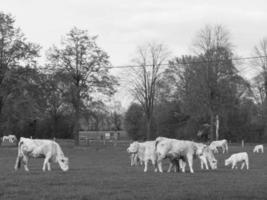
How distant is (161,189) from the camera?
14203mm

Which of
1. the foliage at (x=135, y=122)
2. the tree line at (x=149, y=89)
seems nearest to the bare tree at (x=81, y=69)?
the tree line at (x=149, y=89)

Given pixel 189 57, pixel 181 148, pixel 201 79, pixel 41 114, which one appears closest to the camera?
pixel 181 148

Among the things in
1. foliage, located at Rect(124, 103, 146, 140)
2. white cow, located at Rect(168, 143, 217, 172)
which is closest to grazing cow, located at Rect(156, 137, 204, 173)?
white cow, located at Rect(168, 143, 217, 172)

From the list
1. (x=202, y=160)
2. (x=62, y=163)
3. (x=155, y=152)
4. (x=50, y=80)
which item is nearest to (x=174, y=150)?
(x=155, y=152)

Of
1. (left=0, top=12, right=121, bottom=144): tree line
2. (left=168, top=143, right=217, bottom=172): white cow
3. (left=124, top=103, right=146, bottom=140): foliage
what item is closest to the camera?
(left=168, top=143, right=217, bottom=172): white cow

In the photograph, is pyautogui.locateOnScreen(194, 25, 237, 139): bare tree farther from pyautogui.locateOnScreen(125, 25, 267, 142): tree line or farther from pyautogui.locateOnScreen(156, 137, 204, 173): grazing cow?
pyautogui.locateOnScreen(156, 137, 204, 173): grazing cow

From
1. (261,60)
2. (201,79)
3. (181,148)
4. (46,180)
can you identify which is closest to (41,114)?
(201,79)

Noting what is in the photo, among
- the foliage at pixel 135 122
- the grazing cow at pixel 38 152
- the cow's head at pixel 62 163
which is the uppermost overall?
the foliage at pixel 135 122

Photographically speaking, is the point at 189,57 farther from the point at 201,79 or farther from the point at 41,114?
the point at 41,114

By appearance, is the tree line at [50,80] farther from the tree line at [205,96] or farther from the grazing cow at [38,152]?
the grazing cow at [38,152]

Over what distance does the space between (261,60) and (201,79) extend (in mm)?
10614

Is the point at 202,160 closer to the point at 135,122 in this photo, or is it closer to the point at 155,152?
the point at 155,152

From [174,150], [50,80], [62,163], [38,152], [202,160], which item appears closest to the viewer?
[174,150]

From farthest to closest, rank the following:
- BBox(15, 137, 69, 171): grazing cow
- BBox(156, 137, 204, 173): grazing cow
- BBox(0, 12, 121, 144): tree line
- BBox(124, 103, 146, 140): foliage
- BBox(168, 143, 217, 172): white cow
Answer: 1. BBox(124, 103, 146, 140): foliage
2. BBox(0, 12, 121, 144): tree line
3. BBox(168, 143, 217, 172): white cow
4. BBox(15, 137, 69, 171): grazing cow
5. BBox(156, 137, 204, 173): grazing cow
